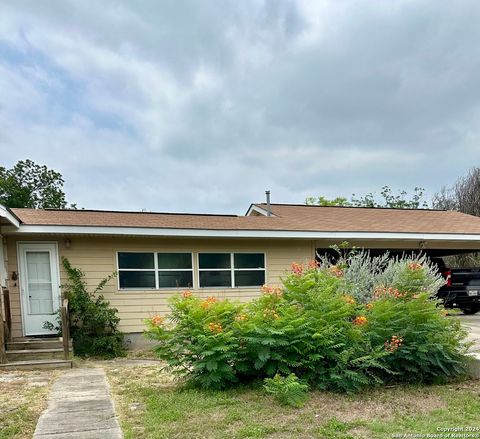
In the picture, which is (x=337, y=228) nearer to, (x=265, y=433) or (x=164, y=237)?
(x=164, y=237)

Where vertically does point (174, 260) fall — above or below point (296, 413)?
above

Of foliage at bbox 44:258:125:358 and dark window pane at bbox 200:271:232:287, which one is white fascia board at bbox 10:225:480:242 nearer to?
foliage at bbox 44:258:125:358

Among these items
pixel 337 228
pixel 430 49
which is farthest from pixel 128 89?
pixel 430 49

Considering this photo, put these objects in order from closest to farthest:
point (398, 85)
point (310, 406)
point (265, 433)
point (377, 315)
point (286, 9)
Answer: point (265, 433) → point (310, 406) → point (377, 315) → point (286, 9) → point (398, 85)

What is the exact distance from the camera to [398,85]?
11156mm

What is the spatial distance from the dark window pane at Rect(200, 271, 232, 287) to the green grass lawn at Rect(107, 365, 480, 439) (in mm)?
4657

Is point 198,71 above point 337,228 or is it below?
above

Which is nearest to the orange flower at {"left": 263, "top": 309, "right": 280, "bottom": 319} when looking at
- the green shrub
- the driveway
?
the green shrub

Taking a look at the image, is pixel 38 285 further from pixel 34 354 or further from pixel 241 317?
pixel 241 317

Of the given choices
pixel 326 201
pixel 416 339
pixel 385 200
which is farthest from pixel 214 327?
pixel 385 200

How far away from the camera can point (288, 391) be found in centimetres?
396

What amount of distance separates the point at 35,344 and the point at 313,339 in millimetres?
5651

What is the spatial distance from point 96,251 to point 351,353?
6.24 meters

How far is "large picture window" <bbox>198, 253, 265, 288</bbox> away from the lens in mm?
9539
